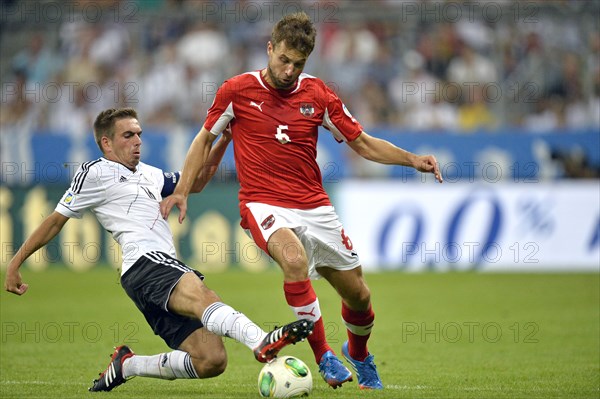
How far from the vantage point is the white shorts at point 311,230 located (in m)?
6.86

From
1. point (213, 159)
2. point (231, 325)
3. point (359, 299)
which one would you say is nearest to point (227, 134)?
point (213, 159)

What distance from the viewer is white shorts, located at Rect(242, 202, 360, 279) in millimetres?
6859

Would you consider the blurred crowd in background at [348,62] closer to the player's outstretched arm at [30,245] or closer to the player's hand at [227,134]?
the player's hand at [227,134]

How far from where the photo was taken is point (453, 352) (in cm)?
952

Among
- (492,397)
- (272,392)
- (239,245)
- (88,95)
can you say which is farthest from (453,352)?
(88,95)

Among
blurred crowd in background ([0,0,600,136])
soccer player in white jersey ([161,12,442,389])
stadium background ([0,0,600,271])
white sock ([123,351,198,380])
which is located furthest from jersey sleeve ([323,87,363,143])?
blurred crowd in background ([0,0,600,136])

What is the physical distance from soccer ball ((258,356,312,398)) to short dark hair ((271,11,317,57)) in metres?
2.09

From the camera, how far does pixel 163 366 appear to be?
6.86 metres

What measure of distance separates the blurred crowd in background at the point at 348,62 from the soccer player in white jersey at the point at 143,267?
1100cm

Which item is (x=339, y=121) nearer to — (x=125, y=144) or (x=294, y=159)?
(x=294, y=159)

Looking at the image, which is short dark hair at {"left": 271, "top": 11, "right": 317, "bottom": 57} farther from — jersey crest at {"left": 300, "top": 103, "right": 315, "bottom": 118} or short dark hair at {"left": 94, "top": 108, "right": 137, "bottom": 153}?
short dark hair at {"left": 94, "top": 108, "right": 137, "bottom": 153}

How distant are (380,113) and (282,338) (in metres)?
12.6

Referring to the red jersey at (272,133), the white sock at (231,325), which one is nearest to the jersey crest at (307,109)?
the red jersey at (272,133)

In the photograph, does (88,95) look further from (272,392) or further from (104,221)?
(272,392)
